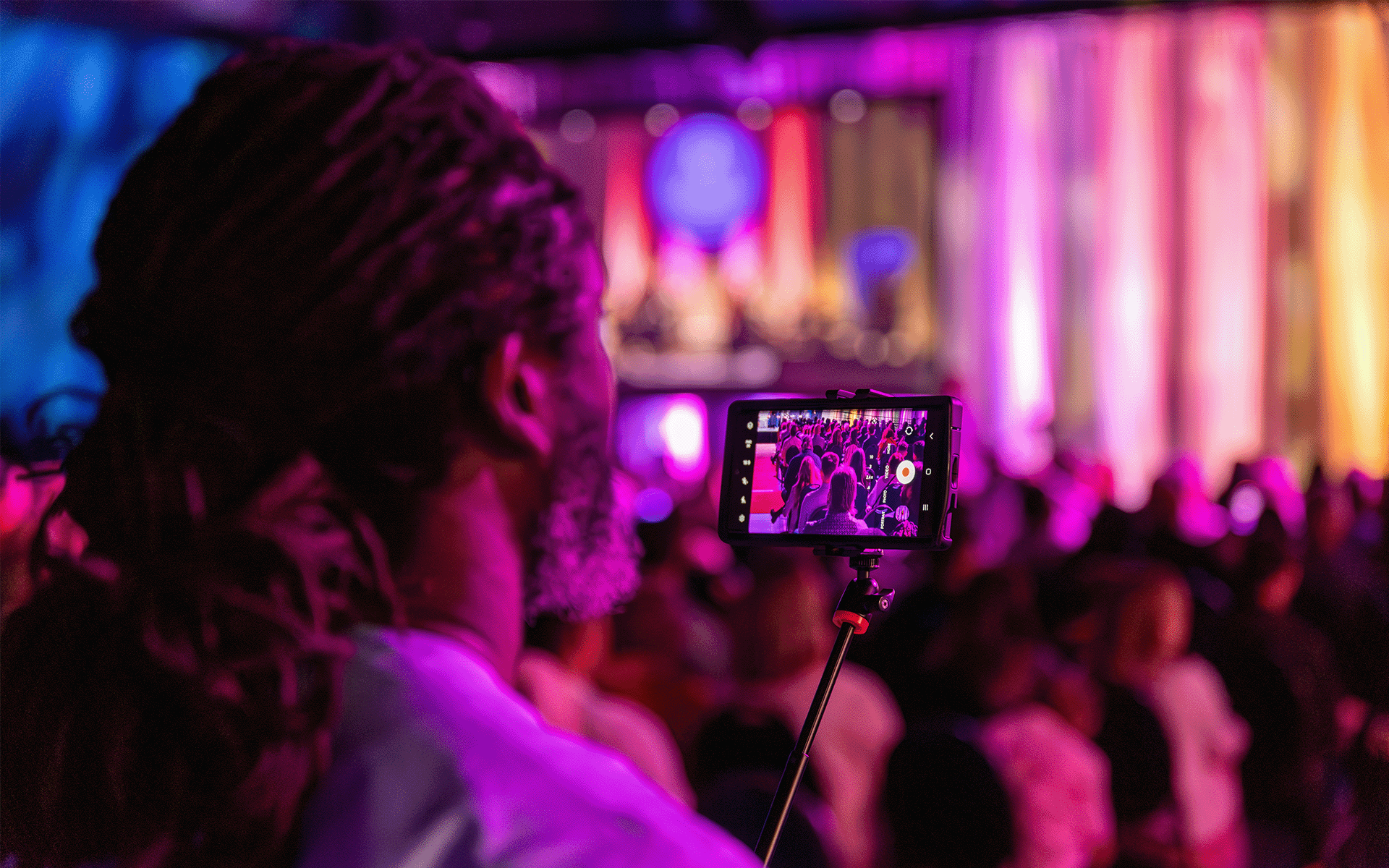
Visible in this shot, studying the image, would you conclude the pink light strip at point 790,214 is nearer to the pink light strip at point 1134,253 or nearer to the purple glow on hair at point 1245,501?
the pink light strip at point 1134,253

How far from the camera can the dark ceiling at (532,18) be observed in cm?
652

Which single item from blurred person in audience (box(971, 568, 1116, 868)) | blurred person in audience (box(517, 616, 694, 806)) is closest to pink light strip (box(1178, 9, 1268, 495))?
blurred person in audience (box(971, 568, 1116, 868))

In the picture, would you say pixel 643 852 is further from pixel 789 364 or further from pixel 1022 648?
pixel 789 364

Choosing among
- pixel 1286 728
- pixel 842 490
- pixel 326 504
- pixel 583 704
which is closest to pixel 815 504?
pixel 842 490

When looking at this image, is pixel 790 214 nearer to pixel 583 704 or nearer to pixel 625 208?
pixel 625 208

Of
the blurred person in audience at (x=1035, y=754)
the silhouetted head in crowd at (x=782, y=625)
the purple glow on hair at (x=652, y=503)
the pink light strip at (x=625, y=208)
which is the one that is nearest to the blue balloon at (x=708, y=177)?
the pink light strip at (x=625, y=208)

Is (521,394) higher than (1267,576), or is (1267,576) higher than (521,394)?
(521,394)

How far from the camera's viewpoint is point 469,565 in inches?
30.6

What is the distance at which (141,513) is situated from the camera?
67cm

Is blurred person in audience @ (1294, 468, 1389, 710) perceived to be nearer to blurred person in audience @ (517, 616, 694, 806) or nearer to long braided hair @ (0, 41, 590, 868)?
blurred person in audience @ (517, 616, 694, 806)

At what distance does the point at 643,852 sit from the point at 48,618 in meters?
0.37

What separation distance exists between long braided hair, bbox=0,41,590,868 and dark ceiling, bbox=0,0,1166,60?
584 cm

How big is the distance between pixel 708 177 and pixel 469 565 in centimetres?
752

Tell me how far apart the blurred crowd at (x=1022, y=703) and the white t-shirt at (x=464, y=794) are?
114 cm
